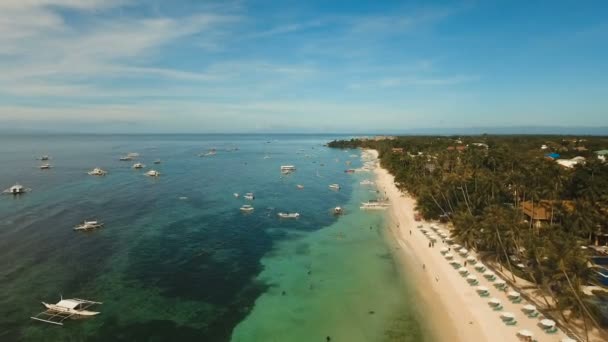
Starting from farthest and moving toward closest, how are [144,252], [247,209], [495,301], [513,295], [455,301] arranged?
1. [247,209]
2. [144,252]
3. [455,301]
4. [513,295]
5. [495,301]

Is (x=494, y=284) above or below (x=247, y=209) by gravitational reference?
below

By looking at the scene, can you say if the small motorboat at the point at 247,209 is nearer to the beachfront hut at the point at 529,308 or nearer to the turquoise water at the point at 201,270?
the turquoise water at the point at 201,270

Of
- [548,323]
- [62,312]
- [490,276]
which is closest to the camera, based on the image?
[548,323]

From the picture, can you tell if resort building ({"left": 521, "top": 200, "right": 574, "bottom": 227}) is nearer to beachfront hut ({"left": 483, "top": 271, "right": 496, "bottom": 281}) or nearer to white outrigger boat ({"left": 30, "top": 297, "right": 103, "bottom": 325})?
beachfront hut ({"left": 483, "top": 271, "right": 496, "bottom": 281})

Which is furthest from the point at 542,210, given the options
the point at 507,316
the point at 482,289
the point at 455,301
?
the point at 507,316

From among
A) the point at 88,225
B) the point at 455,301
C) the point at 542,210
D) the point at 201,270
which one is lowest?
the point at 455,301

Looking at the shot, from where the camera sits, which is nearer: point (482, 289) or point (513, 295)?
point (513, 295)

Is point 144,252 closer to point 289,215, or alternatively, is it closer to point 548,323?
point 289,215
